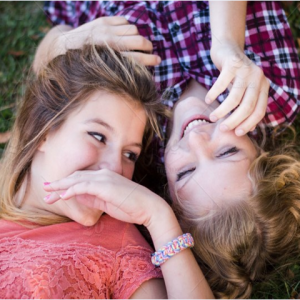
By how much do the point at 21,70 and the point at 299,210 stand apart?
1.36m

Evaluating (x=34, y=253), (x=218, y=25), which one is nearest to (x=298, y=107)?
(x=218, y=25)

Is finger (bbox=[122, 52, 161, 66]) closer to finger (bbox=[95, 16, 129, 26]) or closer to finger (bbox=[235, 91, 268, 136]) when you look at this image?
finger (bbox=[95, 16, 129, 26])

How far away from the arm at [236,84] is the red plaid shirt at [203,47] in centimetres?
20

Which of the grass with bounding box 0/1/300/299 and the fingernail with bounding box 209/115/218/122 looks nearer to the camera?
the fingernail with bounding box 209/115/218/122

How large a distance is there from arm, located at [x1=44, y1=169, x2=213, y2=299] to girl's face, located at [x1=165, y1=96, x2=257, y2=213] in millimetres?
127

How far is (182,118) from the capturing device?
160 centimetres

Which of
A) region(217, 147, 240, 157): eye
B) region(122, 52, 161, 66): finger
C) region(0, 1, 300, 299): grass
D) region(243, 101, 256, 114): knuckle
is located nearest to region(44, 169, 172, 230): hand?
region(217, 147, 240, 157): eye

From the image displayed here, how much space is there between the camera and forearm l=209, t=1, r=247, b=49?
1.58 metres

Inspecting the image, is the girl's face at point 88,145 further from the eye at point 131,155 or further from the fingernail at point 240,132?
the fingernail at point 240,132

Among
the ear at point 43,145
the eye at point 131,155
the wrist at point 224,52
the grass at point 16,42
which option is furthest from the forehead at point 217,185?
the grass at point 16,42

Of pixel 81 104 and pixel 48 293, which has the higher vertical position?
pixel 81 104

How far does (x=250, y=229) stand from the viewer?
4.69 feet

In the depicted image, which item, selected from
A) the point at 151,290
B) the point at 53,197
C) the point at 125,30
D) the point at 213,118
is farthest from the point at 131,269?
the point at 125,30

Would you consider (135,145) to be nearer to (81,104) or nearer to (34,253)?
(81,104)
